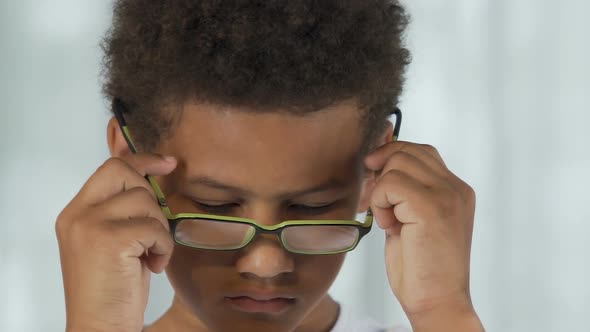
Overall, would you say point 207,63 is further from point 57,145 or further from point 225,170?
point 57,145

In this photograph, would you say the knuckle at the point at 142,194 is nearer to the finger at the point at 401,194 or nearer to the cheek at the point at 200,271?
the cheek at the point at 200,271

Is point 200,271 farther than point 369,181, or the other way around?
point 369,181

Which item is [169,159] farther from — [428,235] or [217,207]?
[428,235]

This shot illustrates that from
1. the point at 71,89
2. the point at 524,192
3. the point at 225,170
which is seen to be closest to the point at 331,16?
the point at 225,170

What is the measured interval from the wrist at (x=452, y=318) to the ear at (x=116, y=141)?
0.46 m

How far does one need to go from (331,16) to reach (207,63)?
0.52 ft

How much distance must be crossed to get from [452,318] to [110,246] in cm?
43

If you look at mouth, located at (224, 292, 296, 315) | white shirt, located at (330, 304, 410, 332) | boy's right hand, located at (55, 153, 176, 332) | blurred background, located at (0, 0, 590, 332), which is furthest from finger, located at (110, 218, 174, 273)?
blurred background, located at (0, 0, 590, 332)

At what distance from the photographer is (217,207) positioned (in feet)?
3.97

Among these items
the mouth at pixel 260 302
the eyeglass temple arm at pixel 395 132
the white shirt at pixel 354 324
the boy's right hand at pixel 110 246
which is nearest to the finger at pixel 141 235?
the boy's right hand at pixel 110 246

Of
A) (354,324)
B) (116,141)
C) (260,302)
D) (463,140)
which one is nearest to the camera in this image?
(260,302)

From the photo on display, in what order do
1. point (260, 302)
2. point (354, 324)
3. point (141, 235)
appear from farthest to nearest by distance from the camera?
1. point (354, 324)
2. point (260, 302)
3. point (141, 235)

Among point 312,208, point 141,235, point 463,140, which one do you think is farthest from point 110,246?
point 463,140

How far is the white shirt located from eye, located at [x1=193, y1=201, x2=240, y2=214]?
0.40 metres
